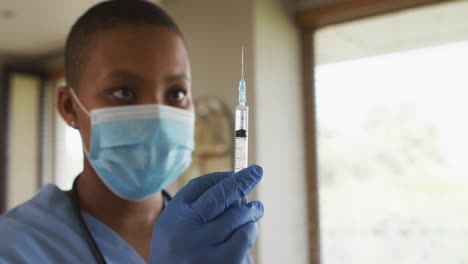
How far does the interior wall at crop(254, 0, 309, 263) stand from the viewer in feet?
3.29

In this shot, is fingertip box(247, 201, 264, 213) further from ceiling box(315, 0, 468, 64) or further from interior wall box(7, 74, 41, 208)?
interior wall box(7, 74, 41, 208)

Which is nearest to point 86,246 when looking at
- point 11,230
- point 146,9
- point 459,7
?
point 11,230

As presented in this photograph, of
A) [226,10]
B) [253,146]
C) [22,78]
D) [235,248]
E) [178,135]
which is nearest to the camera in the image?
[235,248]

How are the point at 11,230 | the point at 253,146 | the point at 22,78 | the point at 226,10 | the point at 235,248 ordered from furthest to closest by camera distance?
the point at 22,78
the point at 226,10
the point at 253,146
the point at 11,230
the point at 235,248

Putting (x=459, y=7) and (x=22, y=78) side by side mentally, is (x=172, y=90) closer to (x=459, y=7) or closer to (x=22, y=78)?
(x=459, y=7)

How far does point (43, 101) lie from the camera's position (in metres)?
3.50

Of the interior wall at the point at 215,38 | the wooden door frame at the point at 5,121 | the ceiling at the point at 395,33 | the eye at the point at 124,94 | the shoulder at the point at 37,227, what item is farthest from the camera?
the wooden door frame at the point at 5,121

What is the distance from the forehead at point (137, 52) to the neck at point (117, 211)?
164 millimetres

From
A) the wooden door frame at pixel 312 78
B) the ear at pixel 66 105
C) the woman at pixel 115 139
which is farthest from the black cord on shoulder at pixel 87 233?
the wooden door frame at pixel 312 78

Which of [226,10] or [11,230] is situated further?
[226,10]

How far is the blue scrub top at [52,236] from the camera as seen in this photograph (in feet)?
1.80

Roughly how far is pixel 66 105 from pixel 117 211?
19 cm

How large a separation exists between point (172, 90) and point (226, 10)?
1.79ft

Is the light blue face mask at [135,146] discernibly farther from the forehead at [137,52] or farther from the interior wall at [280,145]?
the interior wall at [280,145]
